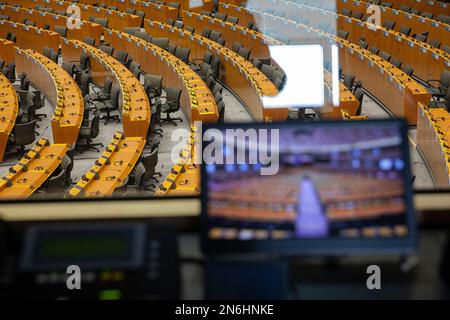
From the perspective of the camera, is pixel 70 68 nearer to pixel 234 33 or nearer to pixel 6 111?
pixel 6 111

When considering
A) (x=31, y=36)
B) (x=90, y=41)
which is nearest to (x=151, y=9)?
(x=90, y=41)

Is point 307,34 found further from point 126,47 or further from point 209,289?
point 209,289

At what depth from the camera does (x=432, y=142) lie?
1044cm

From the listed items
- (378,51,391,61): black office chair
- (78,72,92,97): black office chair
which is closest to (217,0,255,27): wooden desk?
(378,51,391,61): black office chair

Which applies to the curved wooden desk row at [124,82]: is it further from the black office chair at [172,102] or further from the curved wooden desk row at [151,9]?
the curved wooden desk row at [151,9]

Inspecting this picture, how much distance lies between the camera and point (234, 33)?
62.3ft

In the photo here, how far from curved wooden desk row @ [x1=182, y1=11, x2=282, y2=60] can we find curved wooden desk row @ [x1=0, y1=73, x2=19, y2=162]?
21.1ft

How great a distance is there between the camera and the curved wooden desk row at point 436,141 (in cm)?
953

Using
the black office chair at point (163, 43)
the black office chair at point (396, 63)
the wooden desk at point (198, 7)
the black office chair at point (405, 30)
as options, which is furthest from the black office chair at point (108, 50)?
the black office chair at point (405, 30)

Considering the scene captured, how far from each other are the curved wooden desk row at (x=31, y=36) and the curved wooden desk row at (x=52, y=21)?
3.06ft

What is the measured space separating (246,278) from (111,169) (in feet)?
25.4

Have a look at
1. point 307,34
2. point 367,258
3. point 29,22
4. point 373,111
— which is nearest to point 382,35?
point 307,34

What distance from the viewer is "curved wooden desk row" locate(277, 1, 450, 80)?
14969mm

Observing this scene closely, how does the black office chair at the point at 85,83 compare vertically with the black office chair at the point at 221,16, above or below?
below
